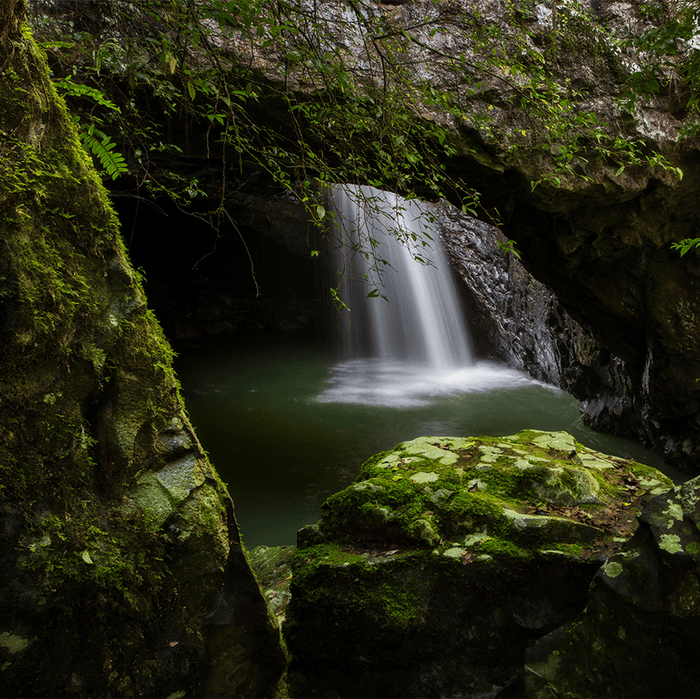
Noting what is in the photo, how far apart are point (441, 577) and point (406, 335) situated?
13692 mm

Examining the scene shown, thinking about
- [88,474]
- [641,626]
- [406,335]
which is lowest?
[406,335]

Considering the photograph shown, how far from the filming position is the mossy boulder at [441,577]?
202 cm

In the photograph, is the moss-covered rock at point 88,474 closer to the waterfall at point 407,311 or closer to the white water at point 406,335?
the white water at point 406,335

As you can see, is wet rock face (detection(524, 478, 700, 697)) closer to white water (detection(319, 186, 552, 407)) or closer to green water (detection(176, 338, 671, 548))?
green water (detection(176, 338, 671, 548))

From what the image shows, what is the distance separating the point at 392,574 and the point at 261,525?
3.09 metres

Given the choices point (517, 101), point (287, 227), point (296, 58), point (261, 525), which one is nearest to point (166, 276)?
point (287, 227)

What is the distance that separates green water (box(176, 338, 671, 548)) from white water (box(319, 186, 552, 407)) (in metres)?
0.80

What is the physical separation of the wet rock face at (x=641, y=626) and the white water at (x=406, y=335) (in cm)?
816

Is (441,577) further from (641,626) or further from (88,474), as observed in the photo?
(88,474)

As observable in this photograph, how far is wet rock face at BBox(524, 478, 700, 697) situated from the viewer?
149 cm

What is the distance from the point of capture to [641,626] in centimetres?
156

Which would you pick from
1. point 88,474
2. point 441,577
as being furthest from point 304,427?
point 88,474

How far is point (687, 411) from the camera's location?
6.04 metres

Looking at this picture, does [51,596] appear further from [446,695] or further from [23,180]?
[446,695]
